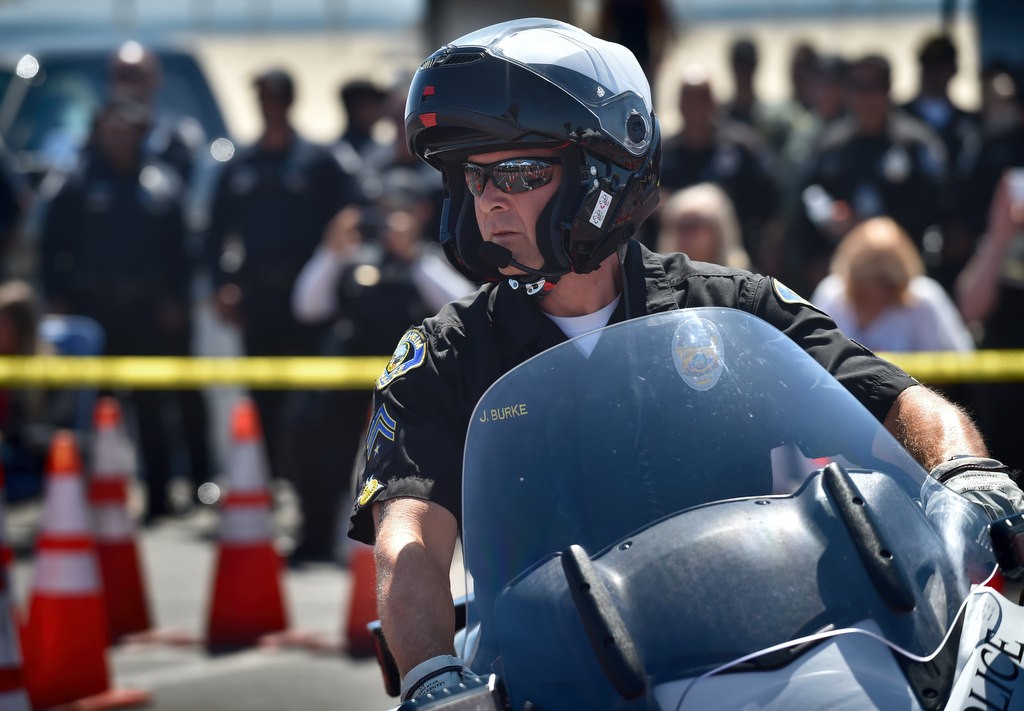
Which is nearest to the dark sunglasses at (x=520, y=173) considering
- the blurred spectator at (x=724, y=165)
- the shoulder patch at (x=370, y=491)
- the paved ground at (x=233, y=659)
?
the shoulder patch at (x=370, y=491)

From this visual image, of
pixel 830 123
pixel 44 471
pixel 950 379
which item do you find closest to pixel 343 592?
pixel 44 471

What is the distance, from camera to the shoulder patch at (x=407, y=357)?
112 inches

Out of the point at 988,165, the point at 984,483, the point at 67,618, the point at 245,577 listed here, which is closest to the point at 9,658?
the point at 67,618

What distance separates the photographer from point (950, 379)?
6.98 metres

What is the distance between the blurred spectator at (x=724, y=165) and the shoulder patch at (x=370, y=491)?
234 inches

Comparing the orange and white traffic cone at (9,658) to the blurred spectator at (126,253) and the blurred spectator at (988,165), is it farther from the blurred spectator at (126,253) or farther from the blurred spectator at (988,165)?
the blurred spectator at (988,165)

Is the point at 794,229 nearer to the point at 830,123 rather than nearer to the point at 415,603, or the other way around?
the point at 830,123

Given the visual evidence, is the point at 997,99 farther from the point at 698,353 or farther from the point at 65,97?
the point at 698,353

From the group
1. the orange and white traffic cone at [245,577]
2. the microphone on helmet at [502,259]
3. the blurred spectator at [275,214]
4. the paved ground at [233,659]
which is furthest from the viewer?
the blurred spectator at [275,214]

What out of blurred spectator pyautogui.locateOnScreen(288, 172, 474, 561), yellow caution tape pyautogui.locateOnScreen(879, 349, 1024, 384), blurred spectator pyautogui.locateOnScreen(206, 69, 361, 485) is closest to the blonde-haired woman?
yellow caution tape pyautogui.locateOnScreen(879, 349, 1024, 384)

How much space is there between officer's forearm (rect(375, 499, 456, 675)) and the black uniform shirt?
0.03 meters

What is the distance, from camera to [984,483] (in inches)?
97.7

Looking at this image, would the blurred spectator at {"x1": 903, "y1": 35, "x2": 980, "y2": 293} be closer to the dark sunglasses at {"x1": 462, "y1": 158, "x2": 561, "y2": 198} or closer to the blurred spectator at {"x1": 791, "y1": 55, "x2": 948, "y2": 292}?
the blurred spectator at {"x1": 791, "y1": 55, "x2": 948, "y2": 292}

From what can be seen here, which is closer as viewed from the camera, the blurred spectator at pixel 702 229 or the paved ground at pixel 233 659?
the paved ground at pixel 233 659
